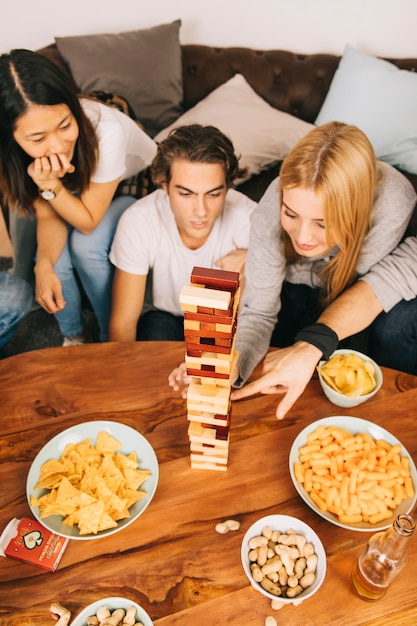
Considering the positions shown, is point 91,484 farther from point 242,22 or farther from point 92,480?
point 242,22

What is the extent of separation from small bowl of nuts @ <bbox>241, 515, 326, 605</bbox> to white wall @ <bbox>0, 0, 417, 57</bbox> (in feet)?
8.08

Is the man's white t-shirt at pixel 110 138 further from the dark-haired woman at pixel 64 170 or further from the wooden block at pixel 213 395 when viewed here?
the wooden block at pixel 213 395

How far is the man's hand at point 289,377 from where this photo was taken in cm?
116

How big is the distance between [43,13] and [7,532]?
257cm

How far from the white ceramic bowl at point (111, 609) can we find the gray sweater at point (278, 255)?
0.68m

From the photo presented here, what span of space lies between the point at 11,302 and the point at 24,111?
25.5 inches

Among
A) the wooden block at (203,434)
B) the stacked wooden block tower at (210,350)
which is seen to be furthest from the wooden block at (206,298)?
the wooden block at (203,434)

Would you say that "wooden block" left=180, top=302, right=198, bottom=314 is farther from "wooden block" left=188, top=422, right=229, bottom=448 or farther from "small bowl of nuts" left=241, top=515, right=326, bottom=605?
"small bowl of nuts" left=241, top=515, right=326, bottom=605

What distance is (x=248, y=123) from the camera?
2377 mm

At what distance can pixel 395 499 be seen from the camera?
0.98 meters

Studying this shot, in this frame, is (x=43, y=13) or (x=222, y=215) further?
(x=43, y=13)

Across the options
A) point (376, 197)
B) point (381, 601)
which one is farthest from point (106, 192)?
point (381, 601)

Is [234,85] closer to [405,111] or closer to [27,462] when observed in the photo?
[405,111]

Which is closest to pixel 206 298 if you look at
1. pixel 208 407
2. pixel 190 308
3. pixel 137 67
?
pixel 190 308
